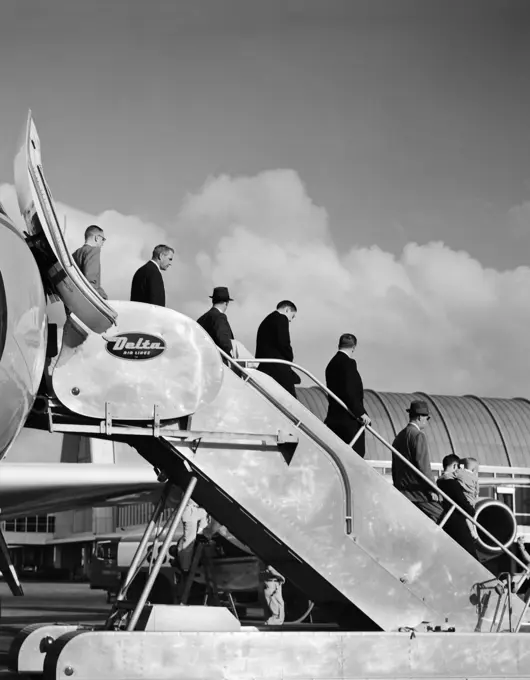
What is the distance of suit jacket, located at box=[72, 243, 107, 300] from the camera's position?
10102 mm

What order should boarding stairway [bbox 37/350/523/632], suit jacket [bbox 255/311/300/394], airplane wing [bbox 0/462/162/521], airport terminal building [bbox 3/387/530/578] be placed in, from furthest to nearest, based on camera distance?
airport terminal building [bbox 3/387/530/578] < airplane wing [bbox 0/462/162/521] < suit jacket [bbox 255/311/300/394] < boarding stairway [bbox 37/350/523/632]

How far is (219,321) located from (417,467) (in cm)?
288

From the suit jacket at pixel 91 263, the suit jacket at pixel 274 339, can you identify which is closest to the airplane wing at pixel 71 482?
the suit jacket at pixel 274 339

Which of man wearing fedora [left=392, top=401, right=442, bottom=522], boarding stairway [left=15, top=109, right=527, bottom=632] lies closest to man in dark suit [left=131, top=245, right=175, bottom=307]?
boarding stairway [left=15, top=109, right=527, bottom=632]

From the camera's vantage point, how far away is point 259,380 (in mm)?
10156

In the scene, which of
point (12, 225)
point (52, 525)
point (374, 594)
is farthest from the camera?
point (52, 525)

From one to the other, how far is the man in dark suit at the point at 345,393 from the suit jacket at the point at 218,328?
137 cm

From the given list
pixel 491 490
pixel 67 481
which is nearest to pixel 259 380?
pixel 67 481

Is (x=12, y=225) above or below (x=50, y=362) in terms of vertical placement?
above

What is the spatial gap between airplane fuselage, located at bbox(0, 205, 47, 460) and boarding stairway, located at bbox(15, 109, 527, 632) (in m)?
0.69

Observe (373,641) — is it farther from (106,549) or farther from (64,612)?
(106,549)

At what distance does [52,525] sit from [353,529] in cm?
7840

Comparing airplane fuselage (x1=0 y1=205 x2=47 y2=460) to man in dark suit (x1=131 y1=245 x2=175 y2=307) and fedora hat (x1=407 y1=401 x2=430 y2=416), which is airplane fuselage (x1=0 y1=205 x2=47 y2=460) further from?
fedora hat (x1=407 y1=401 x2=430 y2=416)

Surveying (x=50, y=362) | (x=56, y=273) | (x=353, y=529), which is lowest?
(x=353, y=529)
